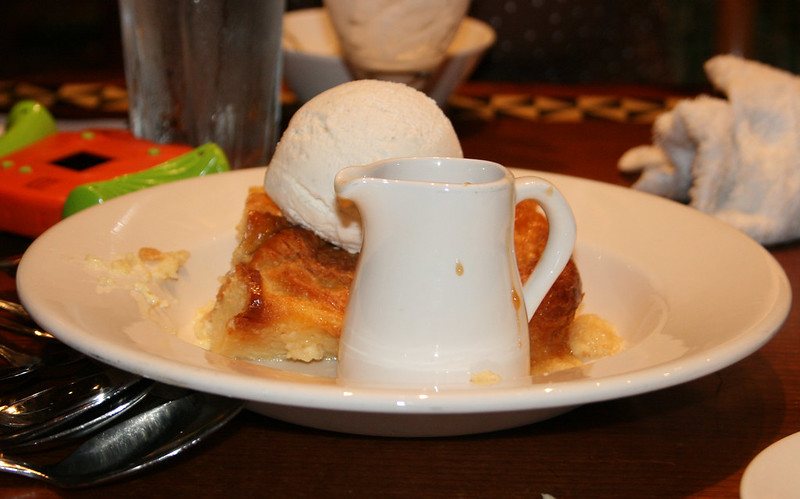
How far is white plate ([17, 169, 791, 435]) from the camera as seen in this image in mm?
575

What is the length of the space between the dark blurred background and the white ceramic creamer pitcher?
1918 mm

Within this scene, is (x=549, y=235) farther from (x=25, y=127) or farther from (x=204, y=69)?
(x=25, y=127)

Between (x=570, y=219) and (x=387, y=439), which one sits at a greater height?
(x=570, y=219)

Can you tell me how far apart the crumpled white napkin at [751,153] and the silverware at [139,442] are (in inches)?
35.9

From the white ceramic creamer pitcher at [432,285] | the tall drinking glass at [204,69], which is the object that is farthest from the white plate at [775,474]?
the tall drinking glass at [204,69]

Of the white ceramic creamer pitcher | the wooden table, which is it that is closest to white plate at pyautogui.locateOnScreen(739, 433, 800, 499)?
the wooden table

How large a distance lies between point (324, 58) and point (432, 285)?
48.8 inches

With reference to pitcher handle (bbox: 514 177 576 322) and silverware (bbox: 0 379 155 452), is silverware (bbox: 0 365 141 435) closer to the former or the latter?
silverware (bbox: 0 379 155 452)

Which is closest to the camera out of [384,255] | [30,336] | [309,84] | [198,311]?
[384,255]

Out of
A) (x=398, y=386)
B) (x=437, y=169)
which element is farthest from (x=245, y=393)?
(x=437, y=169)

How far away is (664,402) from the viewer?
2.52 feet

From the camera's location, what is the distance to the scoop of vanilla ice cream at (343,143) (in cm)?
87

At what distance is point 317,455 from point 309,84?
134 centimetres

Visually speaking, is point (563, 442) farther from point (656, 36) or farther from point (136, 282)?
point (656, 36)
